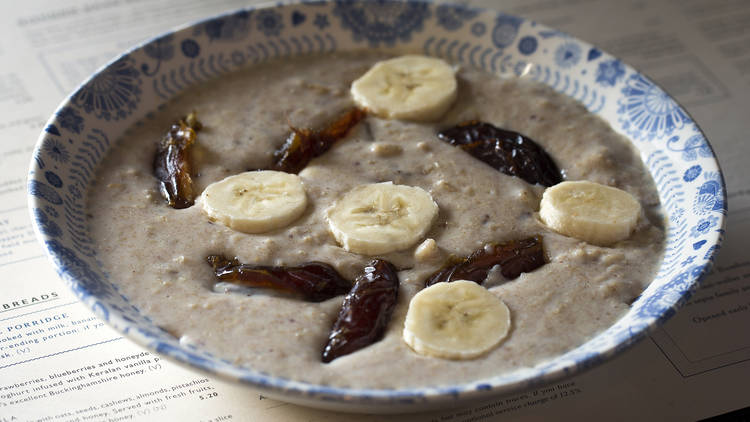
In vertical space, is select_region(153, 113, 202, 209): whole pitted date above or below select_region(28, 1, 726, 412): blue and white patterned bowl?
below

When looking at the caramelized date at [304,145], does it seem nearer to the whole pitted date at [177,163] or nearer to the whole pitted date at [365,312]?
the whole pitted date at [177,163]

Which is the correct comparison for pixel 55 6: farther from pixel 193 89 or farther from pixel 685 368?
pixel 685 368

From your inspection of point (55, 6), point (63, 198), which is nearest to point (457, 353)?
point (63, 198)

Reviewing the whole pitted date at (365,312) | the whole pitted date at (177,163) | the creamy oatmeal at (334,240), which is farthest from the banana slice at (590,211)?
the whole pitted date at (177,163)

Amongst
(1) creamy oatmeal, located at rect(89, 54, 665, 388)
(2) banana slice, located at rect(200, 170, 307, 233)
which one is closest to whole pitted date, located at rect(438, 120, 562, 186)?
(1) creamy oatmeal, located at rect(89, 54, 665, 388)

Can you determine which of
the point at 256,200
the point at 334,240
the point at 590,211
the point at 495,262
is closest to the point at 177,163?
the point at 256,200

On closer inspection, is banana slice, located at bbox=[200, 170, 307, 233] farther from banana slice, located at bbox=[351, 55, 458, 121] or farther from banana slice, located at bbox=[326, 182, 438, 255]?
banana slice, located at bbox=[351, 55, 458, 121]
